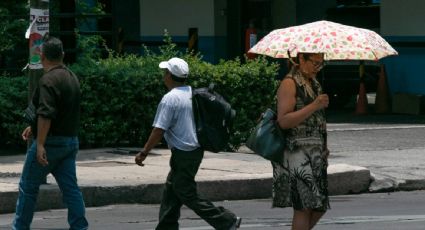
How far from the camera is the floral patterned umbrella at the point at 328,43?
8.70m

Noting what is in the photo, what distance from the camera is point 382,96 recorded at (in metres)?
25.3

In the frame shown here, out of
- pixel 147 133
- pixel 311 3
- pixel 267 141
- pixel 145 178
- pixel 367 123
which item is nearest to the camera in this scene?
pixel 267 141

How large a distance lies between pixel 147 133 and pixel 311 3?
14.4 metres

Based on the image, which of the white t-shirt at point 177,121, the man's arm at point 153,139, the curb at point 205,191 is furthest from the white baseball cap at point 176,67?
the curb at point 205,191

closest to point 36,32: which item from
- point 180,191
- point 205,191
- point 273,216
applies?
point 205,191

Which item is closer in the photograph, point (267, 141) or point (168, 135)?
point (267, 141)

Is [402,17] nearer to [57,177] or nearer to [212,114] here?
[212,114]

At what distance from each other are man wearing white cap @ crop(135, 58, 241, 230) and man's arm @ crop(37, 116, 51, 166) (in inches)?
29.5

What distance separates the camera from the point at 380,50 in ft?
29.4

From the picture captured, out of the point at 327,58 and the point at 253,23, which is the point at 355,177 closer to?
the point at 327,58

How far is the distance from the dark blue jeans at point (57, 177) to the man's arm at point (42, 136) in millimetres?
135

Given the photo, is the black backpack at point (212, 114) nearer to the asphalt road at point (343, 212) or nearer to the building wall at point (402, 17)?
the asphalt road at point (343, 212)

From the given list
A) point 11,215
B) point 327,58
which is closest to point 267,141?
point 327,58

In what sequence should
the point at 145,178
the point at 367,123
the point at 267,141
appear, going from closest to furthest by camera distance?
the point at 267,141
the point at 145,178
the point at 367,123
